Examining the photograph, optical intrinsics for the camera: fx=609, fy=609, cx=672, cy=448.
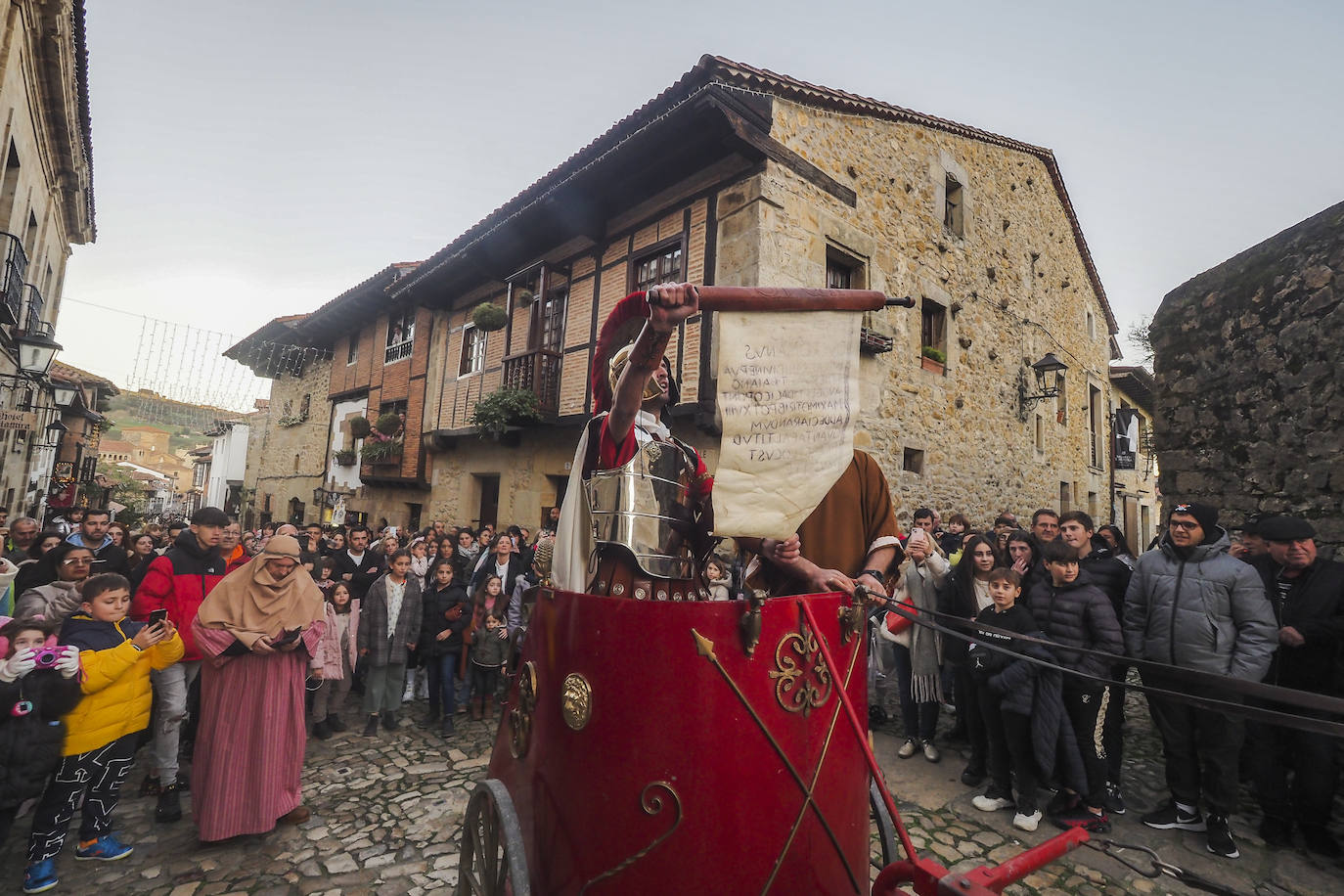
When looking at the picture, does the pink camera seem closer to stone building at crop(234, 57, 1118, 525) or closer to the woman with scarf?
the woman with scarf

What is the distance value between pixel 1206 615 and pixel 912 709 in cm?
220

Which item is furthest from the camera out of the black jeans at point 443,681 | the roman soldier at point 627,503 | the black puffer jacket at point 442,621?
the black puffer jacket at point 442,621

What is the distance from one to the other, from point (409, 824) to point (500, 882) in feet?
7.53

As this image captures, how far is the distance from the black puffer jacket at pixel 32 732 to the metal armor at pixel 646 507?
323 cm

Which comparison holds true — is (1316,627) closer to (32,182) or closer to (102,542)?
(102,542)

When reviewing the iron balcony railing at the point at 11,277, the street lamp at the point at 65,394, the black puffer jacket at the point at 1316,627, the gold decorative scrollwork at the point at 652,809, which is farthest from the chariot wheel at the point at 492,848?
the street lamp at the point at 65,394

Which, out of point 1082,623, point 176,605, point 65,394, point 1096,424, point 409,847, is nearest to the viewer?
point 409,847

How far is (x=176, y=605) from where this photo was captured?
Result: 4.29 meters

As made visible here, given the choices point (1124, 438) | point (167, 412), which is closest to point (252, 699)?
point (1124, 438)

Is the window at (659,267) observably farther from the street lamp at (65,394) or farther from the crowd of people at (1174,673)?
the street lamp at (65,394)

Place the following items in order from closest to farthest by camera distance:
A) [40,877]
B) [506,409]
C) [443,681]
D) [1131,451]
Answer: [40,877] < [443,681] < [506,409] < [1131,451]

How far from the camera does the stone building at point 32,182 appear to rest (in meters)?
8.44

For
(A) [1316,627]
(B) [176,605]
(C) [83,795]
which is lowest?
(C) [83,795]

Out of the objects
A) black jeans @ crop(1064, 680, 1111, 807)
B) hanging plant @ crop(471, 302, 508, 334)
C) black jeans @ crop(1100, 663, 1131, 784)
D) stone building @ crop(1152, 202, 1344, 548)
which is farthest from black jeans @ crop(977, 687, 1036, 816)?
hanging plant @ crop(471, 302, 508, 334)
